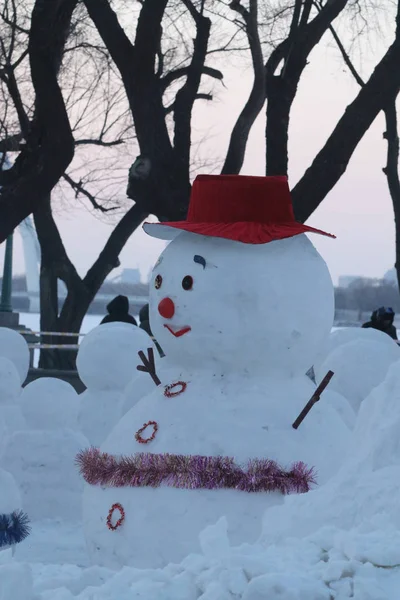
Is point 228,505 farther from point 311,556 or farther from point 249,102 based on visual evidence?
point 249,102

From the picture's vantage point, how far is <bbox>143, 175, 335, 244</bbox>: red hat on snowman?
5160 mm

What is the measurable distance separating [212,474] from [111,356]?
2383 mm

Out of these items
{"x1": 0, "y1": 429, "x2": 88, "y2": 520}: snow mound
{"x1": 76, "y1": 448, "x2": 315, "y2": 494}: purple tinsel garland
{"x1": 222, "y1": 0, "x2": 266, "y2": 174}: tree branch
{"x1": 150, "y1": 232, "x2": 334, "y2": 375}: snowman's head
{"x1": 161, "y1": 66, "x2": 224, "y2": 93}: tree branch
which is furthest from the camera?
{"x1": 161, "y1": 66, "x2": 224, "y2": 93}: tree branch

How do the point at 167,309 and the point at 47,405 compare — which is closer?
the point at 167,309

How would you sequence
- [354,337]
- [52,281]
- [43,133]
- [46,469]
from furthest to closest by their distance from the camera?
[52,281] → [43,133] → [46,469] → [354,337]

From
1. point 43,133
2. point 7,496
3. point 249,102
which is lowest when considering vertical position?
point 7,496

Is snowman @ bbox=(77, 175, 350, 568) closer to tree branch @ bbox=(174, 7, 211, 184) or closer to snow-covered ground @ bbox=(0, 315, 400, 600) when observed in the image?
snow-covered ground @ bbox=(0, 315, 400, 600)

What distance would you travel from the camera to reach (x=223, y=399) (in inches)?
196

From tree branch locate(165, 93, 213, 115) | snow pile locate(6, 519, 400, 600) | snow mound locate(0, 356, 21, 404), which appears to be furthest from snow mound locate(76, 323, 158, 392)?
tree branch locate(165, 93, 213, 115)

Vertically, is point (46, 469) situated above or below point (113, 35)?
below

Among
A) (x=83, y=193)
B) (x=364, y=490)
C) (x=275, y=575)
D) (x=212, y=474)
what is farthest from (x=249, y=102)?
(x=275, y=575)

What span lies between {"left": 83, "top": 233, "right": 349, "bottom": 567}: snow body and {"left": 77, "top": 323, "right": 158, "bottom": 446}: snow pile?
1800 millimetres

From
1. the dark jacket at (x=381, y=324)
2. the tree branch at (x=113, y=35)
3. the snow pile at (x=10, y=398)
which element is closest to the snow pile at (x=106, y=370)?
the snow pile at (x=10, y=398)

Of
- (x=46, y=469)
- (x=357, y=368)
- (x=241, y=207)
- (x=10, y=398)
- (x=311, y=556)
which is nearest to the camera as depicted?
(x=311, y=556)
